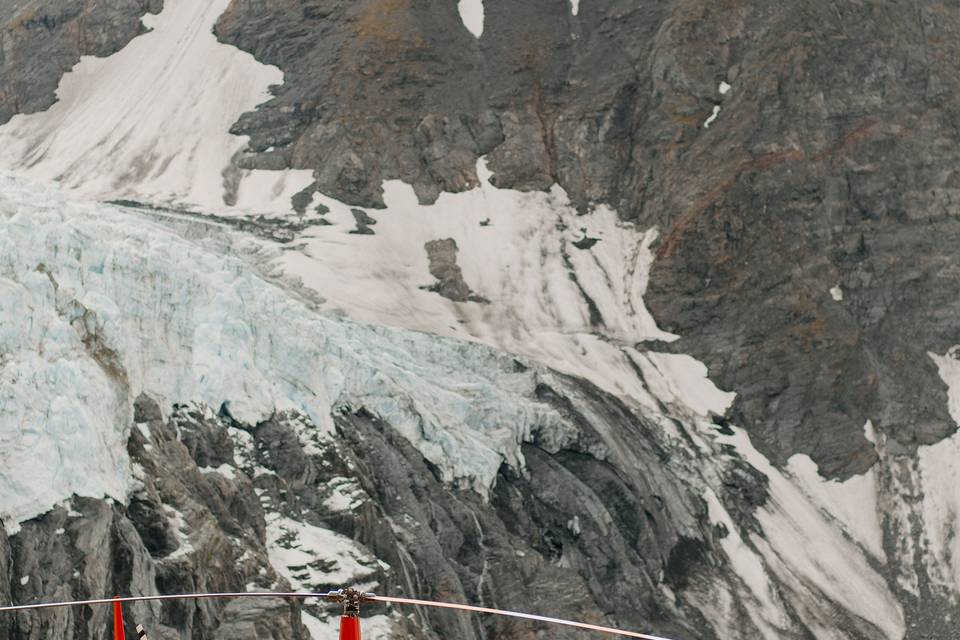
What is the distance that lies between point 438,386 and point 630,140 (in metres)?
49.7

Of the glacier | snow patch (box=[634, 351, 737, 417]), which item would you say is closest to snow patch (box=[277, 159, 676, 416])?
snow patch (box=[634, 351, 737, 417])

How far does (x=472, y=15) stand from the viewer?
126375mm

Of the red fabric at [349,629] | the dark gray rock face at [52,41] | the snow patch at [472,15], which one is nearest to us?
the red fabric at [349,629]

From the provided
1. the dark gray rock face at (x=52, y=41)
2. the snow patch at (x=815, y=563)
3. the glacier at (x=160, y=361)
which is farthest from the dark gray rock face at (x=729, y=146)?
the glacier at (x=160, y=361)

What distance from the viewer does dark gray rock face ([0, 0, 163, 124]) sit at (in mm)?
133125

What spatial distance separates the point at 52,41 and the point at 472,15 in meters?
39.9

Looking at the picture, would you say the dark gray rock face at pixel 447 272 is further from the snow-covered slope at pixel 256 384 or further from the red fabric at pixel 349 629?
the red fabric at pixel 349 629

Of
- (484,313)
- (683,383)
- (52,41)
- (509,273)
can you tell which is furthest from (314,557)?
(52,41)

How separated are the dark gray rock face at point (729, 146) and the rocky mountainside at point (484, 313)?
27 cm

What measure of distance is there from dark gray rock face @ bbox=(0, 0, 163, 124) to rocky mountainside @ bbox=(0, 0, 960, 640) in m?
0.43

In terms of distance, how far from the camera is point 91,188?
4407 inches

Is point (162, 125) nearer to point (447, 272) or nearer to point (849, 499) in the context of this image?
point (447, 272)

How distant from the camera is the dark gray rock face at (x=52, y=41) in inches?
5241

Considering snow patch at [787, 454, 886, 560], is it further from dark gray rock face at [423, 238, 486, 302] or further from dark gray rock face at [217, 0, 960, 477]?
dark gray rock face at [423, 238, 486, 302]
